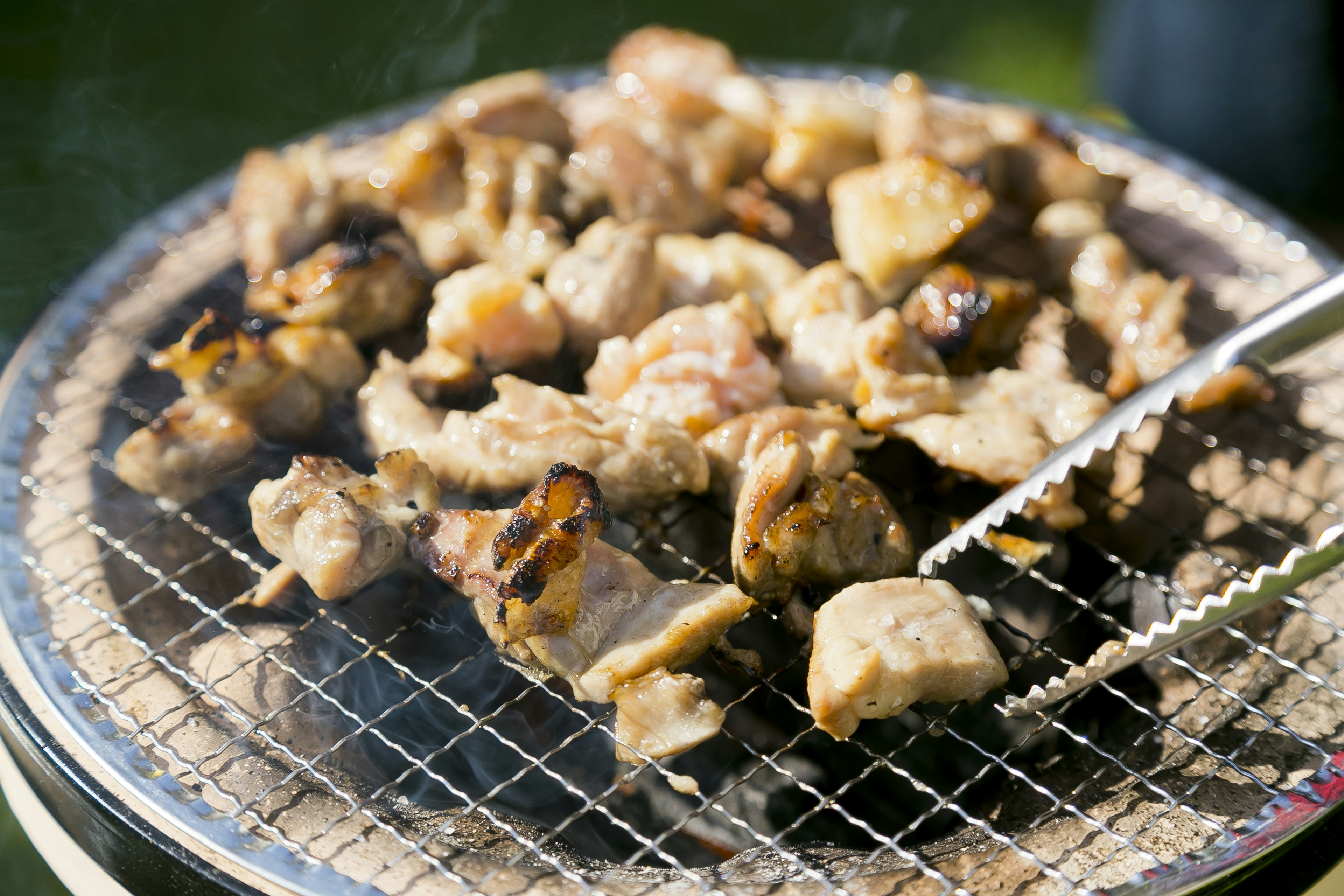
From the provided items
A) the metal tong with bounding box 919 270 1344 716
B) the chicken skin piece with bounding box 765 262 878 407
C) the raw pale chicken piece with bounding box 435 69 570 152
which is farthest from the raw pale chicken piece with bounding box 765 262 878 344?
the raw pale chicken piece with bounding box 435 69 570 152

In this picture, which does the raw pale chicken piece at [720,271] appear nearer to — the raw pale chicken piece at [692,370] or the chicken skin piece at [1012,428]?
the raw pale chicken piece at [692,370]

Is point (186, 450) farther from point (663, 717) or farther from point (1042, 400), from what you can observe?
point (1042, 400)

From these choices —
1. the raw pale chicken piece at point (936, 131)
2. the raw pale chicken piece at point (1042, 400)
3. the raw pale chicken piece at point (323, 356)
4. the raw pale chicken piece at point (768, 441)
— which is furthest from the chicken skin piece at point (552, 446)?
the raw pale chicken piece at point (936, 131)

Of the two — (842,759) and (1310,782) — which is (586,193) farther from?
(1310,782)

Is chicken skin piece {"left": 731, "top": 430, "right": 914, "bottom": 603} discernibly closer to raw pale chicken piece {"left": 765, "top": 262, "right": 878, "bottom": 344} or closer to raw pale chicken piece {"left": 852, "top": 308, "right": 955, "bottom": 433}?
raw pale chicken piece {"left": 852, "top": 308, "right": 955, "bottom": 433}

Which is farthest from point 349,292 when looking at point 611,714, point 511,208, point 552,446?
point 611,714

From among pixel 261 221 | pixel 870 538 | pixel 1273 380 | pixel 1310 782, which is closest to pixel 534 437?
pixel 870 538
